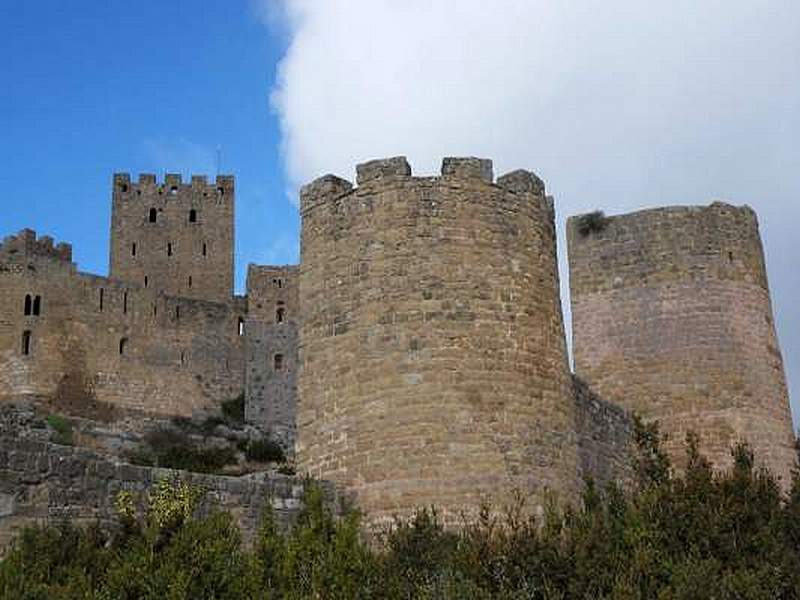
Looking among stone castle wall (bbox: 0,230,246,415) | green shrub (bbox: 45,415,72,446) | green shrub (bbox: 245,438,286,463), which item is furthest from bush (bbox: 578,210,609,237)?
stone castle wall (bbox: 0,230,246,415)

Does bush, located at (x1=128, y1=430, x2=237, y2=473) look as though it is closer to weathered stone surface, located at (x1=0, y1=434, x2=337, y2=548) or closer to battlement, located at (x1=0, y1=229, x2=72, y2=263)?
battlement, located at (x1=0, y1=229, x2=72, y2=263)

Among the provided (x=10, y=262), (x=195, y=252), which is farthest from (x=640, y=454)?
(x=195, y=252)

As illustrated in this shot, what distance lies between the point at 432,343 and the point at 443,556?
111 inches

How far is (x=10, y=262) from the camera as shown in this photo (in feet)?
123

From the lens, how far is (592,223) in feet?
67.2

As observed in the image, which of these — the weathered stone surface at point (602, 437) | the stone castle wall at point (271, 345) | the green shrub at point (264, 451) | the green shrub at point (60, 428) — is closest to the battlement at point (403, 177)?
the weathered stone surface at point (602, 437)

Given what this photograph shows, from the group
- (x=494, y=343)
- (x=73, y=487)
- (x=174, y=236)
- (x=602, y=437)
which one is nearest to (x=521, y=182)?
(x=494, y=343)

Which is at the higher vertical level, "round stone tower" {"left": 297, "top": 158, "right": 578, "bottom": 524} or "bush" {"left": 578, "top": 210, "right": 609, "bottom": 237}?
"bush" {"left": 578, "top": 210, "right": 609, "bottom": 237}

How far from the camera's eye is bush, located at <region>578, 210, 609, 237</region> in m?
20.4

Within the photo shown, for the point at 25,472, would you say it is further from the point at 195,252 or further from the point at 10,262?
the point at 195,252

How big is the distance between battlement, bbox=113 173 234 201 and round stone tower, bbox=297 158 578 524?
126ft

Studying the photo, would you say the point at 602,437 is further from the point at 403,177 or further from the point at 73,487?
the point at 73,487

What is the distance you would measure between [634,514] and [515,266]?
3459 millimetres

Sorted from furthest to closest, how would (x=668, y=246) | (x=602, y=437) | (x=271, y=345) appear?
(x=271, y=345) < (x=668, y=246) < (x=602, y=437)
